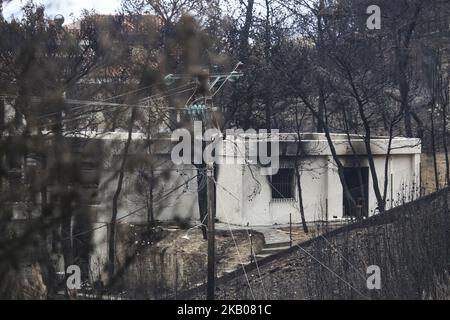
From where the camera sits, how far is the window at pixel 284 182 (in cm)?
2146

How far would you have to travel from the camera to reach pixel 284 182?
70.8 feet

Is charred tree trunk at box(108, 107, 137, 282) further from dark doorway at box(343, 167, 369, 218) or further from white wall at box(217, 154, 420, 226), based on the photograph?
dark doorway at box(343, 167, 369, 218)

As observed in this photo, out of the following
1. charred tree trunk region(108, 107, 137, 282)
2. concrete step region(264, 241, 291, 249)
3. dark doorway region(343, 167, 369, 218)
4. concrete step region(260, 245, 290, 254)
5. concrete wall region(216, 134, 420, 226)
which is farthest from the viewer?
dark doorway region(343, 167, 369, 218)

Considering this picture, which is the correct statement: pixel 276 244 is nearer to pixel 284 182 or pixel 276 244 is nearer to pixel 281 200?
pixel 281 200

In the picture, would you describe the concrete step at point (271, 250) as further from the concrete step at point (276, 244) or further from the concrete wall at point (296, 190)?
the concrete wall at point (296, 190)

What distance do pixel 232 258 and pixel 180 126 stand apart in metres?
3.25

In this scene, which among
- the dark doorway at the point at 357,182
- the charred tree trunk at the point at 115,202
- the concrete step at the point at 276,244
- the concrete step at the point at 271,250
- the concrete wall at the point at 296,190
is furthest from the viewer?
the dark doorway at the point at 357,182

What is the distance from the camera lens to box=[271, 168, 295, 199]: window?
21.5m

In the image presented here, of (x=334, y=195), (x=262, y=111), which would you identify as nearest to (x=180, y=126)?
(x=262, y=111)

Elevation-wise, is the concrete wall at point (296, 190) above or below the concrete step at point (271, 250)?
above

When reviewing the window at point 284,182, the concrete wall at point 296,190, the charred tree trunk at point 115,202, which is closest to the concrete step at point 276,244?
the concrete wall at point 296,190

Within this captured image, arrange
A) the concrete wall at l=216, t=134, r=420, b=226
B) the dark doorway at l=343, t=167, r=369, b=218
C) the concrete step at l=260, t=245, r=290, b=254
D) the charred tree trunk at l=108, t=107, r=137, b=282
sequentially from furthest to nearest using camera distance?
the dark doorway at l=343, t=167, r=369, b=218, the concrete wall at l=216, t=134, r=420, b=226, the concrete step at l=260, t=245, r=290, b=254, the charred tree trunk at l=108, t=107, r=137, b=282

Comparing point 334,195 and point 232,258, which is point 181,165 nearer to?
point 232,258

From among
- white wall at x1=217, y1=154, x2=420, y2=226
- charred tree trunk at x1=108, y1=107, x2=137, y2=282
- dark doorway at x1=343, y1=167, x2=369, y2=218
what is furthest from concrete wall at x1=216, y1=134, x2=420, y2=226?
charred tree trunk at x1=108, y1=107, x2=137, y2=282
